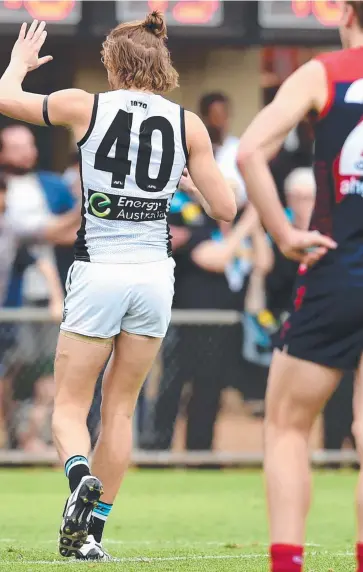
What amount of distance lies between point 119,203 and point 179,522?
9.98 feet

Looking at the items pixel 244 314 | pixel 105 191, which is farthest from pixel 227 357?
pixel 105 191

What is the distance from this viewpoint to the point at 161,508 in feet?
31.2

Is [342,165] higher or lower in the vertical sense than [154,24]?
lower

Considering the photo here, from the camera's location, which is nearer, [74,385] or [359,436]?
[359,436]

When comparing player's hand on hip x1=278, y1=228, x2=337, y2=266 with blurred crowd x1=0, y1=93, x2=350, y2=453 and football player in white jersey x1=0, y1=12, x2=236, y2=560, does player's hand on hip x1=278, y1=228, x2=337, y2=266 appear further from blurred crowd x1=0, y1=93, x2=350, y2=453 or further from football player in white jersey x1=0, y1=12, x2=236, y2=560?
blurred crowd x1=0, y1=93, x2=350, y2=453

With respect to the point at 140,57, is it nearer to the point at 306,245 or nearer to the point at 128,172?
the point at 128,172

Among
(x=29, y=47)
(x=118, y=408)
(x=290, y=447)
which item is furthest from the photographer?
(x=118, y=408)

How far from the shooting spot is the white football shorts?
21.0ft

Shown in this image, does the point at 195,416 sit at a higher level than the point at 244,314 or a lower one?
lower

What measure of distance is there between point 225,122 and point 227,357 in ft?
6.72

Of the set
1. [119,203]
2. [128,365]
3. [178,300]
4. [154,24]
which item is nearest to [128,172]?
[119,203]

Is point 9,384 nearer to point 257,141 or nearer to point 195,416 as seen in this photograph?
point 195,416

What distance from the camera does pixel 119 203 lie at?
6363mm

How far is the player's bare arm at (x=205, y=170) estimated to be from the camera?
641 cm
